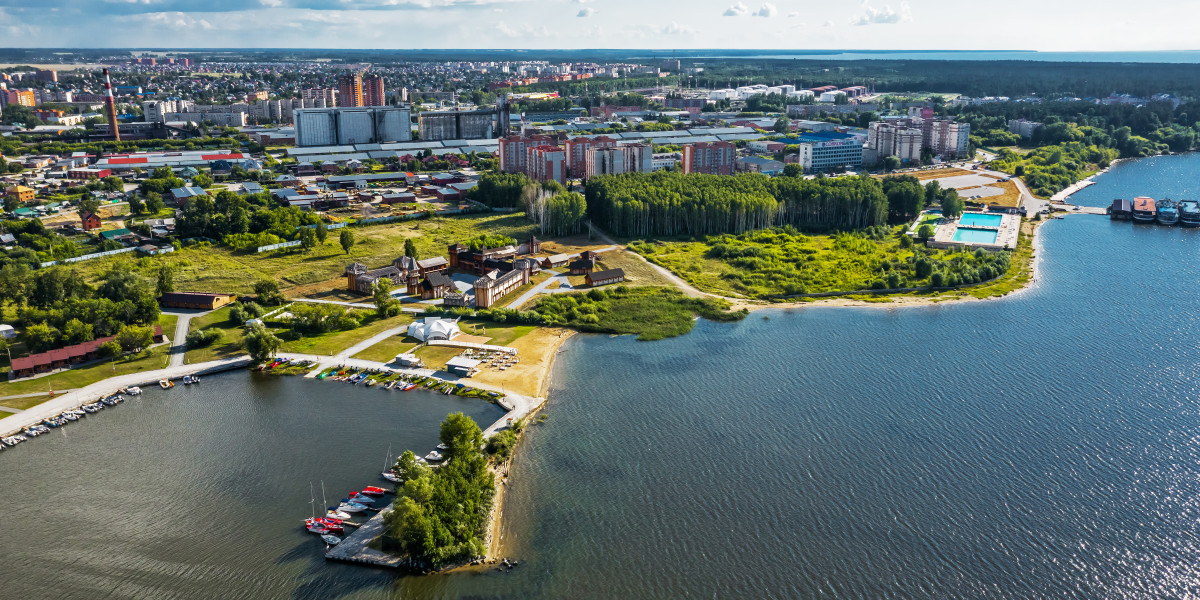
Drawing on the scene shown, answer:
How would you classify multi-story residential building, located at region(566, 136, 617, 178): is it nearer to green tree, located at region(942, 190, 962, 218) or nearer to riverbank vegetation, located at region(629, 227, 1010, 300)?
riverbank vegetation, located at region(629, 227, 1010, 300)

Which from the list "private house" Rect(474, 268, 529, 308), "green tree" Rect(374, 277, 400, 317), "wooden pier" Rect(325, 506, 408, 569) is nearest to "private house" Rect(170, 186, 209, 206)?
"green tree" Rect(374, 277, 400, 317)

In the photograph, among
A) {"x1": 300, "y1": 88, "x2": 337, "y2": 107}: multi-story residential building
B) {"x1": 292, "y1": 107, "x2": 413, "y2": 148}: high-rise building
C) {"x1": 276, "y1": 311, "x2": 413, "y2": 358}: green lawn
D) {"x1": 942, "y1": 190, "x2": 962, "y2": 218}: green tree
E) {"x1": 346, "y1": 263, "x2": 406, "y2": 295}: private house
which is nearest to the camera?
{"x1": 276, "y1": 311, "x2": 413, "y2": 358}: green lawn

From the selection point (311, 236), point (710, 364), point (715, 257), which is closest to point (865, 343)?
point (710, 364)

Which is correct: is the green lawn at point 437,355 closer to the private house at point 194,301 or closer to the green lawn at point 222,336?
the green lawn at point 222,336

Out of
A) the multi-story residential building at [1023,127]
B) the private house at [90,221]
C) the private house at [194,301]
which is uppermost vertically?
the multi-story residential building at [1023,127]

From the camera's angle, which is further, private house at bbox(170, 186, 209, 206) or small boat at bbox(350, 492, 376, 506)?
private house at bbox(170, 186, 209, 206)

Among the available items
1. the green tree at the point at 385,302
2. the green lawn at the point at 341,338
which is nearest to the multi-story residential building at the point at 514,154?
the green tree at the point at 385,302
